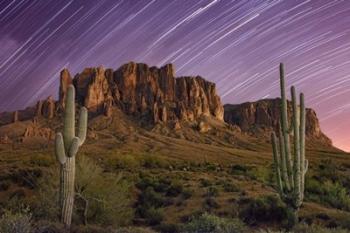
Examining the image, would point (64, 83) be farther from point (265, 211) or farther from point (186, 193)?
point (265, 211)

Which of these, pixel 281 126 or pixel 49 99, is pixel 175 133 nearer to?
pixel 49 99

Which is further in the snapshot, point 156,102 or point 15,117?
point 156,102

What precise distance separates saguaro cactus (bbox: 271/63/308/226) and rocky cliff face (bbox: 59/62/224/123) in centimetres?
9227

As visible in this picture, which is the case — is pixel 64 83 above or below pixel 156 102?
above

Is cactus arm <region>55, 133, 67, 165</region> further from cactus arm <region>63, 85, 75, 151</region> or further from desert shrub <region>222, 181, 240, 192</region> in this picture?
desert shrub <region>222, 181, 240, 192</region>

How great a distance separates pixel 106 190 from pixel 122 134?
247 ft

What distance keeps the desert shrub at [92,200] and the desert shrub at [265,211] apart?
5145mm

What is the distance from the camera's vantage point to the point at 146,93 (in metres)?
127

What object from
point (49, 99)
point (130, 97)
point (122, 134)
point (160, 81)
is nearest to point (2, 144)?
point (122, 134)

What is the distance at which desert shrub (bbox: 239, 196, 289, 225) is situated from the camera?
19.3 metres

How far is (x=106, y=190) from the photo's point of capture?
62.8ft

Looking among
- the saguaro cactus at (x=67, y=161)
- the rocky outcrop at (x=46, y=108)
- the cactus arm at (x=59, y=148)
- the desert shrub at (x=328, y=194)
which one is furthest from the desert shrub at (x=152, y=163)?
the rocky outcrop at (x=46, y=108)

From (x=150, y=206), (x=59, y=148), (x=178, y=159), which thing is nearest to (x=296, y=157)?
(x=59, y=148)

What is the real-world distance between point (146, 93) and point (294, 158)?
111 m
